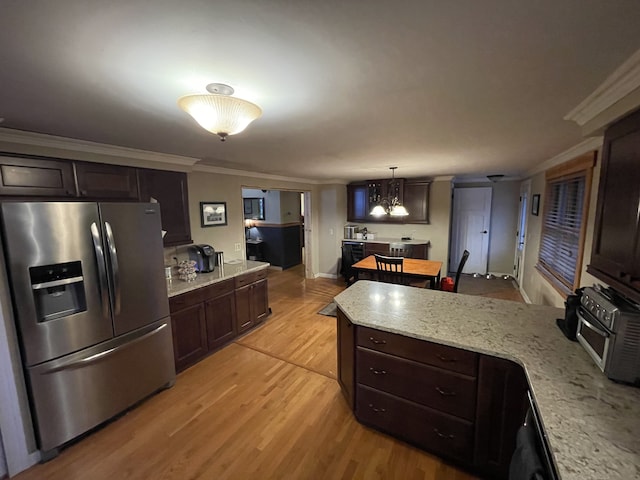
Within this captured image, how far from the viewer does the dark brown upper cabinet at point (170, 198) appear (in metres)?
2.66

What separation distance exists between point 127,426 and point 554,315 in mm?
3265

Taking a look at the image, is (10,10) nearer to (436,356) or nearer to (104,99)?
(104,99)

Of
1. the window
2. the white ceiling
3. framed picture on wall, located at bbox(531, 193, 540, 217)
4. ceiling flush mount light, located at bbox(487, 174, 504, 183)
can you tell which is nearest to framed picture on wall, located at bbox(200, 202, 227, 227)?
the white ceiling

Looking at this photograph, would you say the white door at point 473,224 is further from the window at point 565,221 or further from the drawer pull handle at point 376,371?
the drawer pull handle at point 376,371

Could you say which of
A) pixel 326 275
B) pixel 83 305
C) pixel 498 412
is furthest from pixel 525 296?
pixel 83 305

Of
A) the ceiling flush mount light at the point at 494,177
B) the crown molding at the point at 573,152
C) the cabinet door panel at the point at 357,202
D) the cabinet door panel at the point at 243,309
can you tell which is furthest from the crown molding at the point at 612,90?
the cabinet door panel at the point at 357,202

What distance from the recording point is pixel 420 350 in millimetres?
1710

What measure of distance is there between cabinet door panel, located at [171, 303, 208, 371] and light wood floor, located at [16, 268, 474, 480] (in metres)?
0.12

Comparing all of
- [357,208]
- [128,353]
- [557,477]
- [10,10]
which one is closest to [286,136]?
[10,10]

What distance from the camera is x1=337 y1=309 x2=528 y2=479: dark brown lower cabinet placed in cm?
151

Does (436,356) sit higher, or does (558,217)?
(558,217)

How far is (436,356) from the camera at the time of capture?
1663 millimetres

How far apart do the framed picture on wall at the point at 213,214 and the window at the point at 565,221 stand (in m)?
4.07

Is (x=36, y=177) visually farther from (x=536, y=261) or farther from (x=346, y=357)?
(x=536, y=261)
